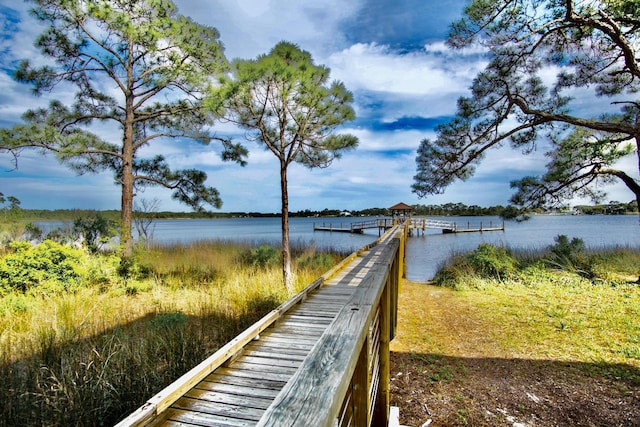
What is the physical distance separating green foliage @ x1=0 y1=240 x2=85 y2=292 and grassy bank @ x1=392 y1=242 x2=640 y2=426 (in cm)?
691

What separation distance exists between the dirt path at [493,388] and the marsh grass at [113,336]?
2.60 m

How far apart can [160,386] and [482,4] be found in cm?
850

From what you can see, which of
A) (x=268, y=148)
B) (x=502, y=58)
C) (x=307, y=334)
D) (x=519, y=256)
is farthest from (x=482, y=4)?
(x=519, y=256)

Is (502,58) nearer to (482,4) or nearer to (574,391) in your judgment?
(482,4)

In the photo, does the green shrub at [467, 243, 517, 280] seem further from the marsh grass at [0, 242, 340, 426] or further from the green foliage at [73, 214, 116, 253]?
the green foliage at [73, 214, 116, 253]

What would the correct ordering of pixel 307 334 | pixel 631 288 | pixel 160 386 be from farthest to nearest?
pixel 631 288, pixel 160 386, pixel 307 334

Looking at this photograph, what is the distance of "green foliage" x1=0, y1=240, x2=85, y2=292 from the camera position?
6.26 m

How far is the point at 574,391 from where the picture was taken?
3.75m

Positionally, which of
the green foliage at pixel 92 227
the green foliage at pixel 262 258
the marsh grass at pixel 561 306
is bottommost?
the marsh grass at pixel 561 306

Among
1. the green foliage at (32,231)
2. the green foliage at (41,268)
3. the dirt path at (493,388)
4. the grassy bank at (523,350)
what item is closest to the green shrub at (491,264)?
the grassy bank at (523,350)

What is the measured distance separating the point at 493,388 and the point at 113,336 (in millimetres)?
4644

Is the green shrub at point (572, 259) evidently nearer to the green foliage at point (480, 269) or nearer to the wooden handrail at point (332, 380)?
the green foliage at point (480, 269)

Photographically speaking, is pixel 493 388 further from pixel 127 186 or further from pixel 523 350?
pixel 127 186

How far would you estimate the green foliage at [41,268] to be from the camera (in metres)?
6.26
